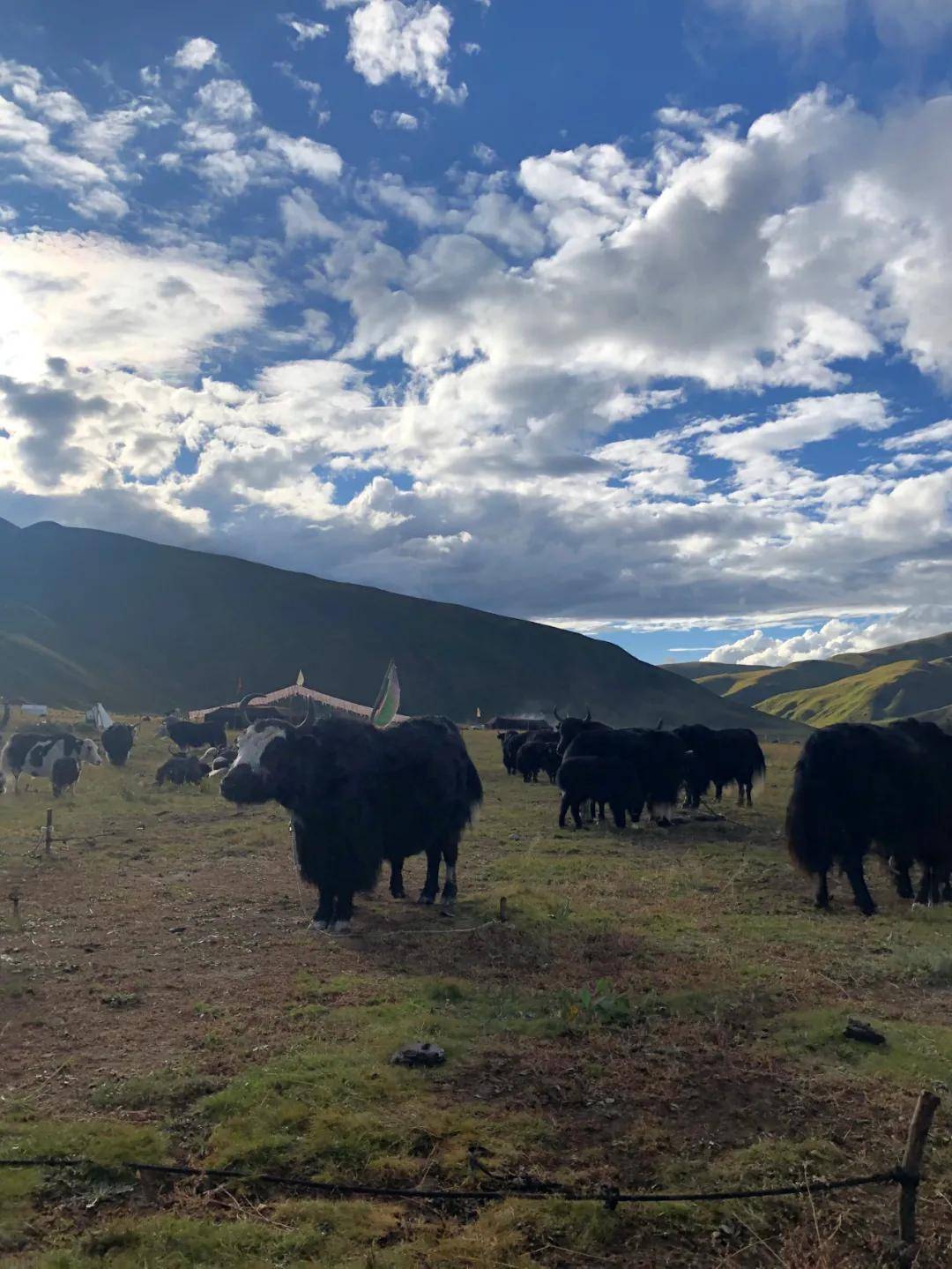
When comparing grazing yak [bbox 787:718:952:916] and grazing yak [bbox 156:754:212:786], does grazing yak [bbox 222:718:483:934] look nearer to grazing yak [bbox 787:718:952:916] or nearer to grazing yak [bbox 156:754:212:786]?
grazing yak [bbox 787:718:952:916]

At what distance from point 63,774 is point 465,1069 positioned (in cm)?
2292

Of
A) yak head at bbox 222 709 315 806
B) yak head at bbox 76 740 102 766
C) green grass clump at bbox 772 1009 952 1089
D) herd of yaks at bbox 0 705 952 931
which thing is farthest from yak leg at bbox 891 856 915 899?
yak head at bbox 76 740 102 766

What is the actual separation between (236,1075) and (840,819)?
31.7 ft

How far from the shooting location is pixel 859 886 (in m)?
12.6

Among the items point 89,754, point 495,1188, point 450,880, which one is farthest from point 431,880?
point 89,754

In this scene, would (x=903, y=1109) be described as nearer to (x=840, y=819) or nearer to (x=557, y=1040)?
(x=557, y=1040)

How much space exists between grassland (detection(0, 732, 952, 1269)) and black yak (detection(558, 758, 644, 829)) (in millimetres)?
7323

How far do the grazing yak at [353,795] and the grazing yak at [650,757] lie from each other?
9.08m

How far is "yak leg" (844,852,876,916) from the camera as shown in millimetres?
12484

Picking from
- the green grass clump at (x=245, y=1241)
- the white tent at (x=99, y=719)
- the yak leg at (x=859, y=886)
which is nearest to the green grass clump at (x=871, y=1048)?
the green grass clump at (x=245, y=1241)

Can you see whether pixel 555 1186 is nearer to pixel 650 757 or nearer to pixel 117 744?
pixel 650 757

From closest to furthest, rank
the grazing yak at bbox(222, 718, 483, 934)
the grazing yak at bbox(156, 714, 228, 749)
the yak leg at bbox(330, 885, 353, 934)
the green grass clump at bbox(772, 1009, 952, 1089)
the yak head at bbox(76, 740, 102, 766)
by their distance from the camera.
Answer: the green grass clump at bbox(772, 1009, 952, 1089) < the yak leg at bbox(330, 885, 353, 934) < the grazing yak at bbox(222, 718, 483, 934) < the yak head at bbox(76, 740, 102, 766) < the grazing yak at bbox(156, 714, 228, 749)

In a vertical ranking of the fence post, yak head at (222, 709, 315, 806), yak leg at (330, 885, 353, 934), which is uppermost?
yak head at (222, 709, 315, 806)

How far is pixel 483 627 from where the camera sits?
6870 inches
